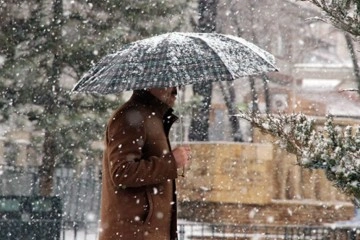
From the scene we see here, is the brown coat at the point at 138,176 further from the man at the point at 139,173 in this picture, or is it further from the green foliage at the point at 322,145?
the green foliage at the point at 322,145

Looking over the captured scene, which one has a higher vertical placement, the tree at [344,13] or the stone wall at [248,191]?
the tree at [344,13]

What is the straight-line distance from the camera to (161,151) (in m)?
4.80

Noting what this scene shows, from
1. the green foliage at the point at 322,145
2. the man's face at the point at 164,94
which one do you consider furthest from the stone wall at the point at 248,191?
the man's face at the point at 164,94

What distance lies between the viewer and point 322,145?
482 centimetres

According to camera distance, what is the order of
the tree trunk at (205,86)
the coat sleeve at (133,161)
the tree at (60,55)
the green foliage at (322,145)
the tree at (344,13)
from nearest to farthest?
the coat sleeve at (133,161), the green foliage at (322,145), the tree at (344,13), the tree at (60,55), the tree trunk at (205,86)

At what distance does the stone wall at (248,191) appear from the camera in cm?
1619

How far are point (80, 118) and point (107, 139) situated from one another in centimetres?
895

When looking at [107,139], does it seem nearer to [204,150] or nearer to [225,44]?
[225,44]

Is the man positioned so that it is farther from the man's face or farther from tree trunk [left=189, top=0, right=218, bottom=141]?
tree trunk [left=189, top=0, right=218, bottom=141]

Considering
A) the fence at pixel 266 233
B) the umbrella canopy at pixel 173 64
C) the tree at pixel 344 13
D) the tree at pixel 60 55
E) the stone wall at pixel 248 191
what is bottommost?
the fence at pixel 266 233

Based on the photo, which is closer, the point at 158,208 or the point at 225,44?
the point at 158,208

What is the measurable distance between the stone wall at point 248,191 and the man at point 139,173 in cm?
1135

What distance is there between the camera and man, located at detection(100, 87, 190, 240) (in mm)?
4625

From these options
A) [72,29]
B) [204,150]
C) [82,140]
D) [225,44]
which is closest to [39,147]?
[82,140]
